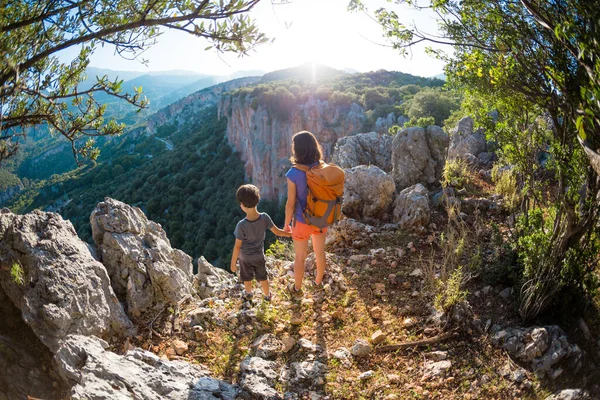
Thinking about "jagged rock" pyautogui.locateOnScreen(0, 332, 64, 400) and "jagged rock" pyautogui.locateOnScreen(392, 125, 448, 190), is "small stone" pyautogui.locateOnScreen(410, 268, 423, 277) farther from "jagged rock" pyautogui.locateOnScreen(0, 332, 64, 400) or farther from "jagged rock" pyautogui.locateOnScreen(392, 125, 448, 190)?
"jagged rock" pyautogui.locateOnScreen(0, 332, 64, 400)

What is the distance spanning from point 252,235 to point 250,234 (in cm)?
3

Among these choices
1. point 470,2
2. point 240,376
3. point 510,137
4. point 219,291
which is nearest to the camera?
point 240,376

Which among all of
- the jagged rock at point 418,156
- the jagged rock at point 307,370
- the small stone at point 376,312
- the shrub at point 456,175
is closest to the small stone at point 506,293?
the small stone at point 376,312

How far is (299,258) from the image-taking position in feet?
13.4

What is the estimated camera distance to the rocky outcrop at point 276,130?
40.4 meters

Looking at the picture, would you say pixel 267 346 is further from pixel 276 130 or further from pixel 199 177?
pixel 199 177

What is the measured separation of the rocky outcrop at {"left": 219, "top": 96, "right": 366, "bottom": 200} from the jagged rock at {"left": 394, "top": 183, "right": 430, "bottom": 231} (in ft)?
104

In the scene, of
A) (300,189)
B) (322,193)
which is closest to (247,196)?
(300,189)

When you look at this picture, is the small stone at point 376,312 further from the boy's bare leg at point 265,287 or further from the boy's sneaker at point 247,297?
the boy's sneaker at point 247,297

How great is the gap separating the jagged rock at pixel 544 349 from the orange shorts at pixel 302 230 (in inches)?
79.8

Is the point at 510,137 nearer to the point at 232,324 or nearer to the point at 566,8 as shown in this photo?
the point at 566,8

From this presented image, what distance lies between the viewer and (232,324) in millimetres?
3971

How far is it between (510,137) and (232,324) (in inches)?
147

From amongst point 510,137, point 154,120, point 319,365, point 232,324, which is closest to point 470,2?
point 510,137
